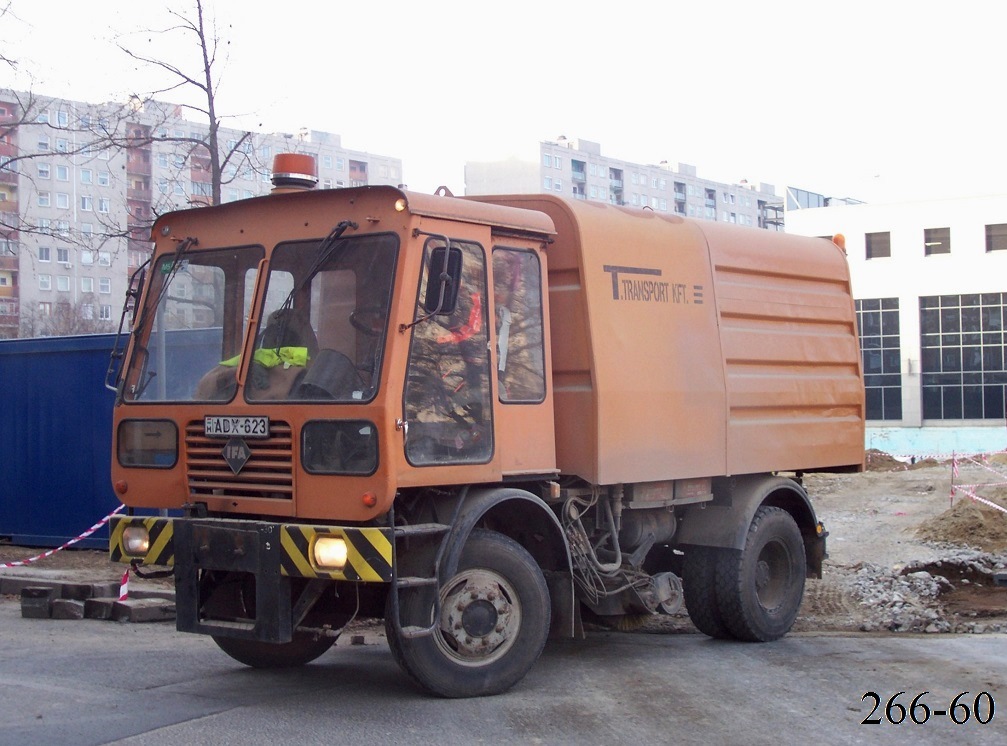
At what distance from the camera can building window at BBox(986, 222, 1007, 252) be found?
49.7m

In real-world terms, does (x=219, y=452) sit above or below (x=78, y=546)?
above

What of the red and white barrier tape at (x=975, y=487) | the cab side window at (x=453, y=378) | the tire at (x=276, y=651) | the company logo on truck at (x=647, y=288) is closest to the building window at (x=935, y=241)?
the red and white barrier tape at (x=975, y=487)

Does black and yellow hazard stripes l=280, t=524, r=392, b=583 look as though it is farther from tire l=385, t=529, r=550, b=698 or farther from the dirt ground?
the dirt ground

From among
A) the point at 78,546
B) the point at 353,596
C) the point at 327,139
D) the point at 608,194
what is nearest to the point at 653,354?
the point at 353,596

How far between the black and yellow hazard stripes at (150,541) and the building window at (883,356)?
49.0 metres

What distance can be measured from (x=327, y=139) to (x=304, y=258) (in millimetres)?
69558

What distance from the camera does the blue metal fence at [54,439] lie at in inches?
499

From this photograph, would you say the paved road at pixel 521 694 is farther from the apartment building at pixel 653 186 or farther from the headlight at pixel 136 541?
the apartment building at pixel 653 186

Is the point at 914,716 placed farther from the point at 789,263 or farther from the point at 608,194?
the point at 608,194

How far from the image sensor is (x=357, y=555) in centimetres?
585

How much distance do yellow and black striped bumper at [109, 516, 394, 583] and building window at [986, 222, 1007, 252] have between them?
4953 centimetres

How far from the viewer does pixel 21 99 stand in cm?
1501

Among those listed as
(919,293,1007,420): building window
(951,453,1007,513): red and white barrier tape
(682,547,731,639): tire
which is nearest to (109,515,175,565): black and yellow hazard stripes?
(682,547,731,639): tire

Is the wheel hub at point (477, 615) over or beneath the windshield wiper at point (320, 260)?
beneath
